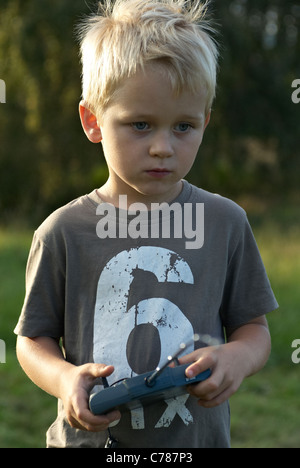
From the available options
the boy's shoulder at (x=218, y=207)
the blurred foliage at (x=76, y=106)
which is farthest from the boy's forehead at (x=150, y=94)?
the blurred foliage at (x=76, y=106)

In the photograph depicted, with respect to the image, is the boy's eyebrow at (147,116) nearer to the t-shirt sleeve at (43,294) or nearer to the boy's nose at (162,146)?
the boy's nose at (162,146)

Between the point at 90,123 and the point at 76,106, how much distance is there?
14.7 meters

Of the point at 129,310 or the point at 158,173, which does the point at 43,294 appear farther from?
the point at 158,173

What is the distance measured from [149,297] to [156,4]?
0.80 metres

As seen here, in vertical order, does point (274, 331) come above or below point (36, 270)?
below

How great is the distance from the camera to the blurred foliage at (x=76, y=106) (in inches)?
614

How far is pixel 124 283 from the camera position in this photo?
1.70 metres

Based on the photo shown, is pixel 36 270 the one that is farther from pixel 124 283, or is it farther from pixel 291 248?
pixel 291 248

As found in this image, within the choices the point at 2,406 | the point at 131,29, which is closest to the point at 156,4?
the point at 131,29

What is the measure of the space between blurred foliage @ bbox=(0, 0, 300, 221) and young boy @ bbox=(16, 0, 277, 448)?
45.1 ft

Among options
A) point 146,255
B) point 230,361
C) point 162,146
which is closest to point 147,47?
point 162,146

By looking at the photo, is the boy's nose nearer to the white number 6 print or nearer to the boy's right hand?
the white number 6 print

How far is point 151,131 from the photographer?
1622mm

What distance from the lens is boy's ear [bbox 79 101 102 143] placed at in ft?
5.89
